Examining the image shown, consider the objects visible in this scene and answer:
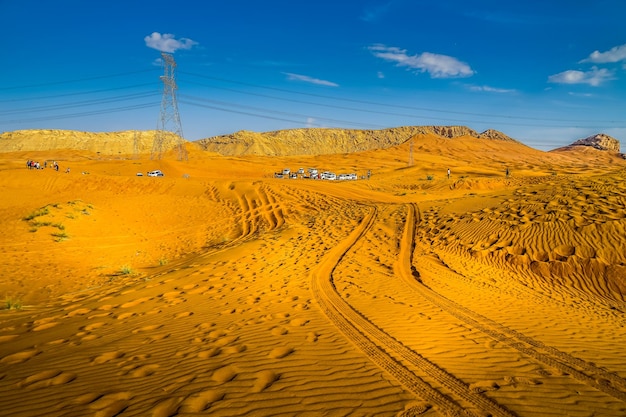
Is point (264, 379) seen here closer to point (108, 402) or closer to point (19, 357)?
point (108, 402)

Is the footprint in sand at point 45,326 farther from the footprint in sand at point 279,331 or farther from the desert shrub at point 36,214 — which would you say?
the desert shrub at point 36,214

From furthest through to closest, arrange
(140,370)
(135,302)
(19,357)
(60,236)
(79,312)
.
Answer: (60,236) < (135,302) < (79,312) < (19,357) < (140,370)

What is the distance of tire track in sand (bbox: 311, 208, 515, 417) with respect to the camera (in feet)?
10.9

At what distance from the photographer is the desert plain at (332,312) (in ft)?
11.6

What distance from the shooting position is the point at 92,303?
24.4 feet

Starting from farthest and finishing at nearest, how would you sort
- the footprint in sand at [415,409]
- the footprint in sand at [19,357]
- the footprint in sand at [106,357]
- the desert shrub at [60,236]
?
the desert shrub at [60,236] < the footprint in sand at [19,357] < the footprint in sand at [106,357] < the footprint in sand at [415,409]

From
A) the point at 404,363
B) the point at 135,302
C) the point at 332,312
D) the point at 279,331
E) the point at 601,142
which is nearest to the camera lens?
the point at 404,363

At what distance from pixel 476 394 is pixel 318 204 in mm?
18449

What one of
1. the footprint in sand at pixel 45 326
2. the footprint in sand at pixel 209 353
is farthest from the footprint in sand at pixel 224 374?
the footprint in sand at pixel 45 326

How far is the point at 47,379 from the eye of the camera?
12.8 feet

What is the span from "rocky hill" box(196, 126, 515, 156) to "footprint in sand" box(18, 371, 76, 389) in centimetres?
13945

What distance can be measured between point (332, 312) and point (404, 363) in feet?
6.91

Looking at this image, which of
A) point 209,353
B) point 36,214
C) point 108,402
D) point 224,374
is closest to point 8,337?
point 108,402

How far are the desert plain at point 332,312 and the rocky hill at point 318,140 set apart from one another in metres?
130
